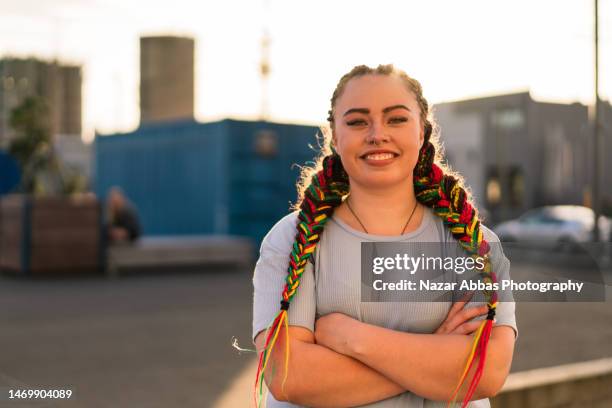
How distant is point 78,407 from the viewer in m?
5.35

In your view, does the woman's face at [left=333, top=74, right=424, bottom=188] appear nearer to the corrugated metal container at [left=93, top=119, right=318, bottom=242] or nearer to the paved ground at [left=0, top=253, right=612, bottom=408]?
the paved ground at [left=0, top=253, right=612, bottom=408]

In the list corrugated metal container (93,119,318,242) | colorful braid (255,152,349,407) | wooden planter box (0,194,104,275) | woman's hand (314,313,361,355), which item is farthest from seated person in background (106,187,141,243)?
woman's hand (314,313,361,355)

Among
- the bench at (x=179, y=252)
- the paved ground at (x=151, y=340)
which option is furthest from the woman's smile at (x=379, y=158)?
the bench at (x=179, y=252)

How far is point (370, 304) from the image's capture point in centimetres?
202

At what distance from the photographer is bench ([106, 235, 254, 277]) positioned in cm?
1514

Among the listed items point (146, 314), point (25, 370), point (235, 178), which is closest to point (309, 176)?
point (25, 370)

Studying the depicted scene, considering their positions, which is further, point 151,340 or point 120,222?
point 120,222

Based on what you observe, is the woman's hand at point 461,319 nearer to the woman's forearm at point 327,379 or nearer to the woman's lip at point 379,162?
the woman's forearm at point 327,379

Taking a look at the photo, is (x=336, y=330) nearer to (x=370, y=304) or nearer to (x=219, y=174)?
(x=370, y=304)

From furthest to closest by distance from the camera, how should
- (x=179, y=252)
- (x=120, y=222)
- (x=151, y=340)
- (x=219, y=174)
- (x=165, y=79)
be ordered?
(x=165, y=79) < (x=219, y=174) < (x=179, y=252) < (x=120, y=222) < (x=151, y=340)

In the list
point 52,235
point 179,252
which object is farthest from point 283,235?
point 179,252

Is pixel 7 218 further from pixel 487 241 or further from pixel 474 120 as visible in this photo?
pixel 474 120

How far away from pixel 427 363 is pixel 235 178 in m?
15.7

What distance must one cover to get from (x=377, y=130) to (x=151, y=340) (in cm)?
662
